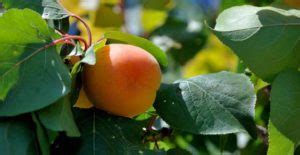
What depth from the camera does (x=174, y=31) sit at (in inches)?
99.3

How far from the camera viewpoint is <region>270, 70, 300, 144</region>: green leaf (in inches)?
48.3

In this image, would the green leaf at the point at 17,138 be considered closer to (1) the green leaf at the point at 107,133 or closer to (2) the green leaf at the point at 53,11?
(1) the green leaf at the point at 107,133

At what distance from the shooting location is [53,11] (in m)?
1.35

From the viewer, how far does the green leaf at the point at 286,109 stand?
1228 millimetres

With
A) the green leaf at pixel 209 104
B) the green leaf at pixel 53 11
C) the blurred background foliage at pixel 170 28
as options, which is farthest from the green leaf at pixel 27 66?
the blurred background foliage at pixel 170 28

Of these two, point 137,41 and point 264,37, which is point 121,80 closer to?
point 137,41

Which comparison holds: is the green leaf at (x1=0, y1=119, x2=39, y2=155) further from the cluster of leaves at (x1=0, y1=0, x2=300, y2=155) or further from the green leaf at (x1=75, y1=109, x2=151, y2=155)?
the green leaf at (x1=75, y1=109, x2=151, y2=155)

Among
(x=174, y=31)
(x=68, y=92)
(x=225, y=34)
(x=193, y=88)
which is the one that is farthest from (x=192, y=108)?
(x=174, y=31)

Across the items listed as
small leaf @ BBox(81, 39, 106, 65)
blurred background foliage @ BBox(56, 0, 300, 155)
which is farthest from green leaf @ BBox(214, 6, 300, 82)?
blurred background foliage @ BBox(56, 0, 300, 155)

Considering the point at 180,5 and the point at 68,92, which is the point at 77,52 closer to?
the point at 68,92

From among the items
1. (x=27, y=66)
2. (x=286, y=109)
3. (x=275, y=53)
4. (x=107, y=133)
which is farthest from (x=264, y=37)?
(x=27, y=66)

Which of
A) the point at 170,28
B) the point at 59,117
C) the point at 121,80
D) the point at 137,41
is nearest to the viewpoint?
the point at 59,117

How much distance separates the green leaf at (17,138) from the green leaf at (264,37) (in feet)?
1.36

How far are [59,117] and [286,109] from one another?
0.44m
